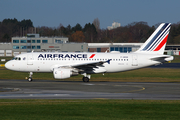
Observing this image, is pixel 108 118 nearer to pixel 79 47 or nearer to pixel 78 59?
pixel 78 59

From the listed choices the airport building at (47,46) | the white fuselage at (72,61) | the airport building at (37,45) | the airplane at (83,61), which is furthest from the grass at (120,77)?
the airport building at (37,45)

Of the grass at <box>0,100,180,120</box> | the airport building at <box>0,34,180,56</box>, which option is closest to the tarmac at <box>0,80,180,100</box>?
the grass at <box>0,100,180,120</box>

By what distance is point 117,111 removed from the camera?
18141 millimetres

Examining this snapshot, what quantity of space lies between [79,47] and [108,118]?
392 feet

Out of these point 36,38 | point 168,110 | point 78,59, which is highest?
point 36,38

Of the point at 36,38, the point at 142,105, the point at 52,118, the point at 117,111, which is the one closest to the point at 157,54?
the point at 142,105

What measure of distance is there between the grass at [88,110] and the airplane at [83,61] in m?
18.1

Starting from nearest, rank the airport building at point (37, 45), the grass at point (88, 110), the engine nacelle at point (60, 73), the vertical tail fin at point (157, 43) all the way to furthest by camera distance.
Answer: the grass at point (88, 110) → the engine nacelle at point (60, 73) → the vertical tail fin at point (157, 43) → the airport building at point (37, 45)

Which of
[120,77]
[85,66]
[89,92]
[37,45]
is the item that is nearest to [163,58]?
[120,77]

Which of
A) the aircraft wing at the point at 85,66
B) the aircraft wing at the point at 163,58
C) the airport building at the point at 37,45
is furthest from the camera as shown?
the airport building at the point at 37,45

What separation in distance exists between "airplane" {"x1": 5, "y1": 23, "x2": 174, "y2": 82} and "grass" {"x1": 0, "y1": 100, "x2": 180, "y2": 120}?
59.2ft

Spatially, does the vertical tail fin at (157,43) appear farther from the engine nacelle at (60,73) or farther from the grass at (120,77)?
the engine nacelle at (60,73)

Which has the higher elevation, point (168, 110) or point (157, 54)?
point (157, 54)

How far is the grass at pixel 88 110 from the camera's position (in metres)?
16.2
